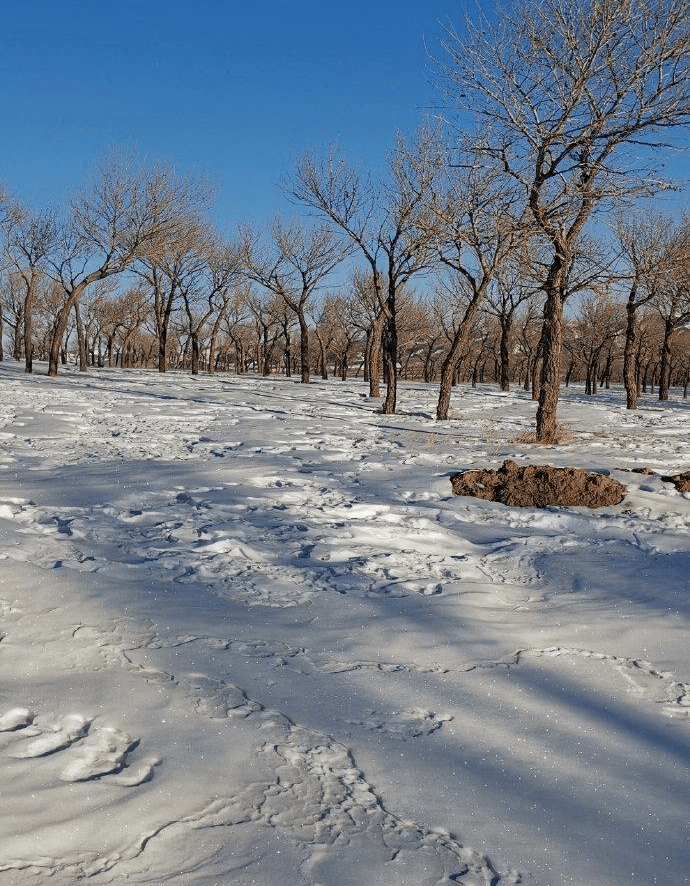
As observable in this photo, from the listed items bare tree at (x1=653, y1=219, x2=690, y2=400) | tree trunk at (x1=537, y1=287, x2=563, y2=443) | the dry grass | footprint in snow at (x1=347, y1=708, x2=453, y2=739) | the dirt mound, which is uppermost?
bare tree at (x1=653, y1=219, x2=690, y2=400)

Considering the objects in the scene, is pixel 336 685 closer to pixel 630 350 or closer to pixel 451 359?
pixel 451 359

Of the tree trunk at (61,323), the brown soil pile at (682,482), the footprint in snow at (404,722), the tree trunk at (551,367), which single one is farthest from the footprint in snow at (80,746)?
the tree trunk at (61,323)

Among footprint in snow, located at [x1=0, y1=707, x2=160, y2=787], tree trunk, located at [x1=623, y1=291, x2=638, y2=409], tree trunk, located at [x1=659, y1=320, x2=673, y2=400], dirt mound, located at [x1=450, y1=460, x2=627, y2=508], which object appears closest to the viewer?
footprint in snow, located at [x1=0, y1=707, x2=160, y2=787]

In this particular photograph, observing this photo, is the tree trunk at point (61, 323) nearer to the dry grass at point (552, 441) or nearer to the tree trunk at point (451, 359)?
the tree trunk at point (451, 359)

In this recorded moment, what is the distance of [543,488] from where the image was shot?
22.9 ft

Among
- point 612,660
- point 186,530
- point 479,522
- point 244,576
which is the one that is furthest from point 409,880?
point 479,522

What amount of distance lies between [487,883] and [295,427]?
35.3ft

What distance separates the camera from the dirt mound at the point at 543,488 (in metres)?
6.83

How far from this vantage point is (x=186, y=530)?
557 centimetres

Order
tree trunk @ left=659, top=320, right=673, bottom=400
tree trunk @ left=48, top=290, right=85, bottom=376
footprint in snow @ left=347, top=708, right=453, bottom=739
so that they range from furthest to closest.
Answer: tree trunk @ left=659, top=320, right=673, bottom=400, tree trunk @ left=48, top=290, right=85, bottom=376, footprint in snow @ left=347, top=708, right=453, bottom=739

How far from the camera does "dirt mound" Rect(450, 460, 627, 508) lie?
6832mm

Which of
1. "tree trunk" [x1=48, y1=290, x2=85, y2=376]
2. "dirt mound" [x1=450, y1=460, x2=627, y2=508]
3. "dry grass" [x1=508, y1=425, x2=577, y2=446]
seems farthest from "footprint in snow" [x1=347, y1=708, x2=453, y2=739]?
"tree trunk" [x1=48, y1=290, x2=85, y2=376]

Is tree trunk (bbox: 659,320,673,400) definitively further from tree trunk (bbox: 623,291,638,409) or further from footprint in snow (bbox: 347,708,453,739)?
footprint in snow (bbox: 347,708,453,739)

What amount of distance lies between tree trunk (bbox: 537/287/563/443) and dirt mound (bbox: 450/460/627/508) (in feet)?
13.4
